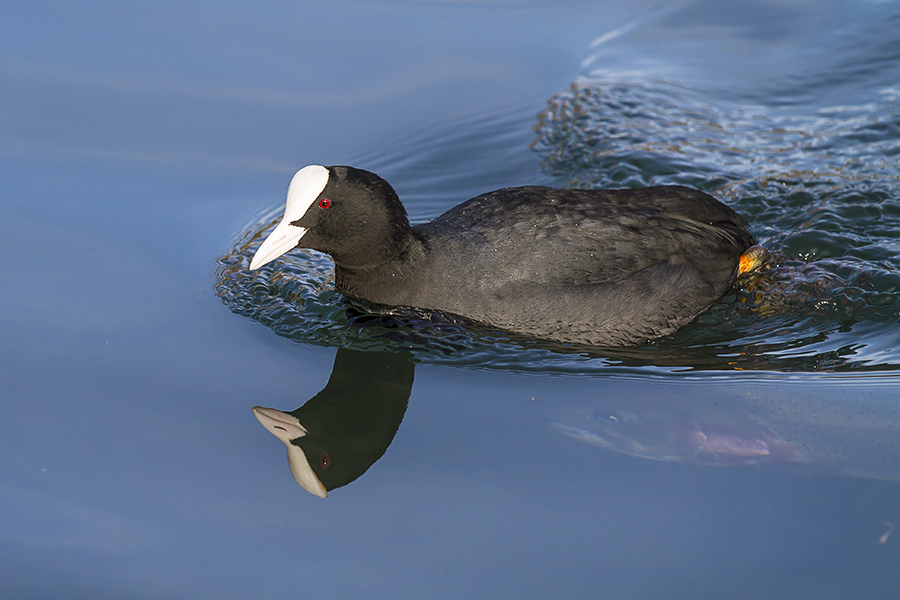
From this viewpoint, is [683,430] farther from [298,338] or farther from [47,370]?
[47,370]

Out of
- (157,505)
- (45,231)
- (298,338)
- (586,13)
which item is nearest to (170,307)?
(298,338)

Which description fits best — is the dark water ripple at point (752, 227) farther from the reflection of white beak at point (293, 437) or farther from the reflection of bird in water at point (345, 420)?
the reflection of white beak at point (293, 437)

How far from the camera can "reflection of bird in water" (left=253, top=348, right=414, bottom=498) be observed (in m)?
3.30

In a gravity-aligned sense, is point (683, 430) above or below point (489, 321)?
below

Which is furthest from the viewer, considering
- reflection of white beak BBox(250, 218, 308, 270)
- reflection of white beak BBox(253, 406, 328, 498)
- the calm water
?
reflection of white beak BBox(250, 218, 308, 270)

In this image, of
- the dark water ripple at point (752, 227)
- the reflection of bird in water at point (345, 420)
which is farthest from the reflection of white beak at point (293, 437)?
the dark water ripple at point (752, 227)

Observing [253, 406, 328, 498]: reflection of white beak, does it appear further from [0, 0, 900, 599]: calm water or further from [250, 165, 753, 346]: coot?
[250, 165, 753, 346]: coot

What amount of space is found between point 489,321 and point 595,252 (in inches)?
22.1

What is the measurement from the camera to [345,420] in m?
→ 3.62

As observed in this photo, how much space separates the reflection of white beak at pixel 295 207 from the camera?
4.04 m

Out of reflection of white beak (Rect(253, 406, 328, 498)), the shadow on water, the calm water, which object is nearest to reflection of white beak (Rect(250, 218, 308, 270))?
the calm water

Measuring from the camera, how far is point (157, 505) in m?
3.09

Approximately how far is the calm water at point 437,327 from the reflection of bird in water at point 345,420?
0.07 ft

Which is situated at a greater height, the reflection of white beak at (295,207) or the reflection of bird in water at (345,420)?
the reflection of white beak at (295,207)
